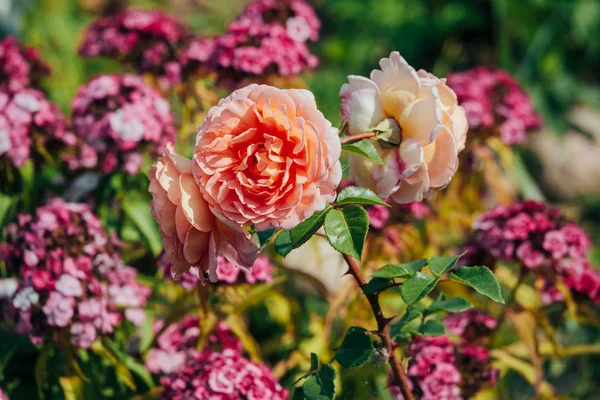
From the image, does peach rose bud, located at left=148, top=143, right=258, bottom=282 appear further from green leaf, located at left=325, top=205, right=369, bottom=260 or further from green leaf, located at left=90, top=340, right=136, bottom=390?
green leaf, located at left=90, top=340, right=136, bottom=390

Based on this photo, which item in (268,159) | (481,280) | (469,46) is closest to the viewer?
(268,159)

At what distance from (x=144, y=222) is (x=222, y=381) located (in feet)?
1.69

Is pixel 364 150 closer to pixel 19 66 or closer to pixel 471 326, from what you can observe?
pixel 471 326

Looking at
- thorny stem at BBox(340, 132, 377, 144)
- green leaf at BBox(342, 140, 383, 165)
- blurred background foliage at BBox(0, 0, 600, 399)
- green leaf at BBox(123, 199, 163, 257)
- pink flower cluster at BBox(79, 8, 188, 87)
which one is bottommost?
blurred background foliage at BBox(0, 0, 600, 399)

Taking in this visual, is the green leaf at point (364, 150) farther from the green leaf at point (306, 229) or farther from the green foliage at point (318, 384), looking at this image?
Answer: the green foliage at point (318, 384)

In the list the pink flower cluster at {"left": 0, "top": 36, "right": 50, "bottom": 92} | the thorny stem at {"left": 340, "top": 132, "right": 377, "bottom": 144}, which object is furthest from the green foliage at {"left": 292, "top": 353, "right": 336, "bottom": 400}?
the pink flower cluster at {"left": 0, "top": 36, "right": 50, "bottom": 92}

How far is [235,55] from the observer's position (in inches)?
62.2

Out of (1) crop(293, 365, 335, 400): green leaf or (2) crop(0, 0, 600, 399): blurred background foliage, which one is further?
(2) crop(0, 0, 600, 399): blurred background foliage

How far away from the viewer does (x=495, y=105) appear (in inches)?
72.8

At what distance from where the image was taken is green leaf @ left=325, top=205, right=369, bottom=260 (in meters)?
0.82

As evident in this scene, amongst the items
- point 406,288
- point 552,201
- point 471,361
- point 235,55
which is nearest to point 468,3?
point 552,201

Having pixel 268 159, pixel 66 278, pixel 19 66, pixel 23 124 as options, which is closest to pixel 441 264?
pixel 268 159

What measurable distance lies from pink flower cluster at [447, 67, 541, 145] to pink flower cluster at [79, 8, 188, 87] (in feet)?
2.33

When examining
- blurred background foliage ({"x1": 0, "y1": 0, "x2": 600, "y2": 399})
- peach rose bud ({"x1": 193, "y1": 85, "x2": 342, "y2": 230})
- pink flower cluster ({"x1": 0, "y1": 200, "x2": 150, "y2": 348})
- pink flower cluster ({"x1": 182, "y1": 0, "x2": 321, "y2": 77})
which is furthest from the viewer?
blurred background foliage ({"x1": 0, "y1": 0, "x2": 600, "y2": 399})
